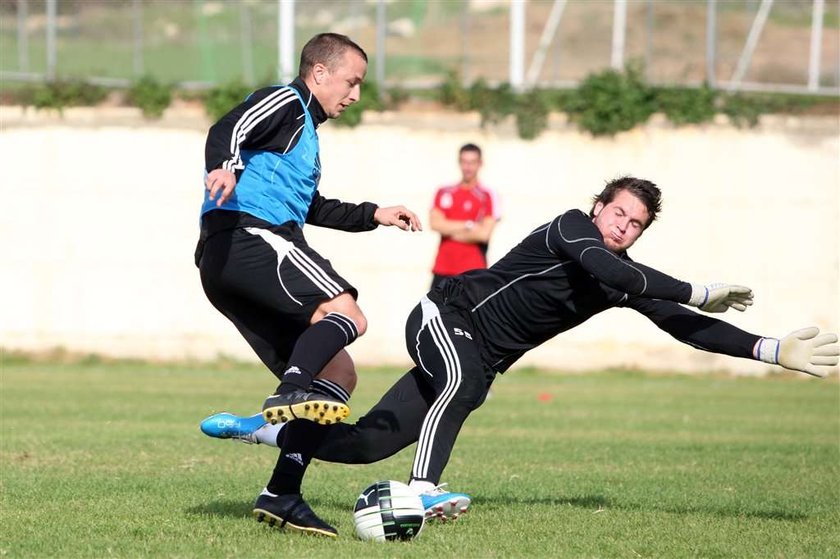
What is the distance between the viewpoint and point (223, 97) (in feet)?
62.7

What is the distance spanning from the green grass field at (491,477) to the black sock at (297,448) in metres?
0.27

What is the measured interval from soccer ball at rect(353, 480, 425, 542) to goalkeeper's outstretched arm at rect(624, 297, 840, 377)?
1654 millimetres

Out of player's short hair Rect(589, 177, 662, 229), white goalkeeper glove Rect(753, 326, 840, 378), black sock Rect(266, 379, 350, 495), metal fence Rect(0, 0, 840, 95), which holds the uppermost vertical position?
metal fence Rect(0, 0, 840, 95)

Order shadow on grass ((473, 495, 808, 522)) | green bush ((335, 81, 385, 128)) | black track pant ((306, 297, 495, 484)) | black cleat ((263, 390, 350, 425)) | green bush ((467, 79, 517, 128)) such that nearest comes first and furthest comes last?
black cleat ((263, 390, 350, 425)), black track pant ((306, 297, 495, 484)), shadow on grass ((473, 495, 808, 522)), green bush ((335, 81, 385, 128)), green bush ((467, 79, 517, 128))

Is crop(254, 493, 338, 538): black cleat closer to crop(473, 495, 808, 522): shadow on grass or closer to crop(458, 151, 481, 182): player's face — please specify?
crop(473, 495, 808, 522): shadow on grass

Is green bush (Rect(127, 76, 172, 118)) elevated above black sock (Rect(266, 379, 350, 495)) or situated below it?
above

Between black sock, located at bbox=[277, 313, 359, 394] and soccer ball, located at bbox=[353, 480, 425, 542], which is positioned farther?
soccer ball, located at bbox=[353, 480, 425, 542]

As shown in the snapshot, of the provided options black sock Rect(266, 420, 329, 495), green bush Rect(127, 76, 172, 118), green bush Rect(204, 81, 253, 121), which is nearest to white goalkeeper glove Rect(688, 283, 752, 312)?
black sock Rect(266, 420, 329, 495)

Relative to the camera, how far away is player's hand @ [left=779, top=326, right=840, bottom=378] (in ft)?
21.3

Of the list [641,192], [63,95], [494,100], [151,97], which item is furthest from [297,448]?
[63,95]

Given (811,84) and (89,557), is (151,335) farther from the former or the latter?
(89,557)

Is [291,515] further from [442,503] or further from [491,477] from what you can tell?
[491,477]

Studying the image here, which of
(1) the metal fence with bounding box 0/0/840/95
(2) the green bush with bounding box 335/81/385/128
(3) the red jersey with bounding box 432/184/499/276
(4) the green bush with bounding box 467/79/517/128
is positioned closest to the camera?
(3) the red jersey with bounding box 432/184/499/276

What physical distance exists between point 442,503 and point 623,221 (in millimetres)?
1678
